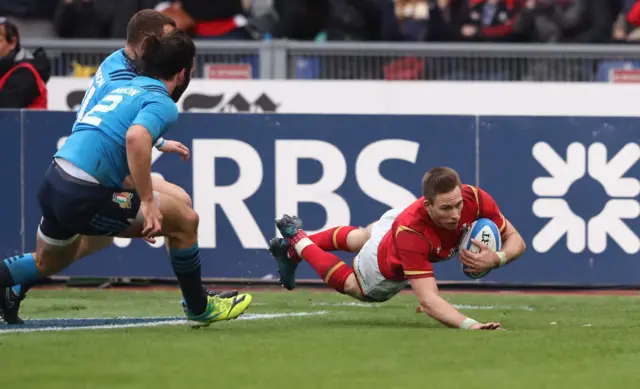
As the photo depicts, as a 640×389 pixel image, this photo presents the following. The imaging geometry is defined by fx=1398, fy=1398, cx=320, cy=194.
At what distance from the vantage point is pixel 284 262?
376 inches

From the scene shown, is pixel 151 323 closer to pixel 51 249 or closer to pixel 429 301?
pixel 51 249

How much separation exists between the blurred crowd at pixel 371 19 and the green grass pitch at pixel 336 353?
5.42 metres

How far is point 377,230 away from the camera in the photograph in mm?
9148

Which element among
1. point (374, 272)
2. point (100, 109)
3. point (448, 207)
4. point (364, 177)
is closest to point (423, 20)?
point (364, 177)

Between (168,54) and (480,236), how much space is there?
7.11 ft

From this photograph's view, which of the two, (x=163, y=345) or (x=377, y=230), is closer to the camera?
(x=163, y=345)

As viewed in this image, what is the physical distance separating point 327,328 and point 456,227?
0.97 metres

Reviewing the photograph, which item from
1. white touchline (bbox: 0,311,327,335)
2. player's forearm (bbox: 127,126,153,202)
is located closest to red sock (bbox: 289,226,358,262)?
white touchline (bbox: 0,311,327,335)

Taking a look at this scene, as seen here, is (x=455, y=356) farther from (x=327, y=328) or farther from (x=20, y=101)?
(x=20, y=101)

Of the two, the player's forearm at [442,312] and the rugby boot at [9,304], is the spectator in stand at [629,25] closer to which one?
the player's forearm at [442,312]

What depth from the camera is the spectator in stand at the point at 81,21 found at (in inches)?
583

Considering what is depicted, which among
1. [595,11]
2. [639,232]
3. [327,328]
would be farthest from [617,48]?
[327,328]

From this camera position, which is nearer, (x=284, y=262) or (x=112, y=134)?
(x=112, y=134)

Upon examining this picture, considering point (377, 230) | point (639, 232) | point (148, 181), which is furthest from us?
point (639, 232)
